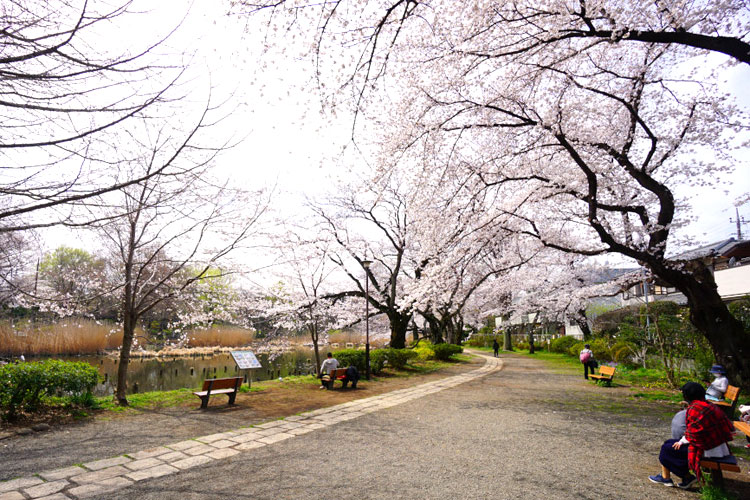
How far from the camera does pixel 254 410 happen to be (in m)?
8.11

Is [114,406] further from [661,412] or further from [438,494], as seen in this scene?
[661,412]

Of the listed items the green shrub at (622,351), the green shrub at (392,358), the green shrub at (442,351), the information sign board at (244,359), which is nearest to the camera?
the information sign board at (244,359)

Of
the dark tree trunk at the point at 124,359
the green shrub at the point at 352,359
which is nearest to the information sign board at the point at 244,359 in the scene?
the dark tree trunk at the point at 124,359

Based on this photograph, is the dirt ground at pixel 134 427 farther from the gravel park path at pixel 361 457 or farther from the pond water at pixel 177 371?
the pond water at pixel 177 371

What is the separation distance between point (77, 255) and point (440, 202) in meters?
39.1

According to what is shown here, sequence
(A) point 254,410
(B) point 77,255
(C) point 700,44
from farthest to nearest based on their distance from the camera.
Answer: (B) point 77,255 < (A) point 254,410 < (C) point 700,44

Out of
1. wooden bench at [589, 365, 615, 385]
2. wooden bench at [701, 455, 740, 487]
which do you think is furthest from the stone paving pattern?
wooden bench at [589, 365, 615, 385]

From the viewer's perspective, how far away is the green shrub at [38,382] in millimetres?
6656

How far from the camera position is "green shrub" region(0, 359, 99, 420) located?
6.66 metres

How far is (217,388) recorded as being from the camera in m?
8.59

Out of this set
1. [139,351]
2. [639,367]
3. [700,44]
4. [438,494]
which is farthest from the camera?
[139,351]

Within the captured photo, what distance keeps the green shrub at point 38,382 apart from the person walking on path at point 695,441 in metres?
9.38

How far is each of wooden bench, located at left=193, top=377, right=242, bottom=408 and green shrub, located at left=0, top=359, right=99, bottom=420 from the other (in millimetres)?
2087

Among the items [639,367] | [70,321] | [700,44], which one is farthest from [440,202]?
[70,321]
